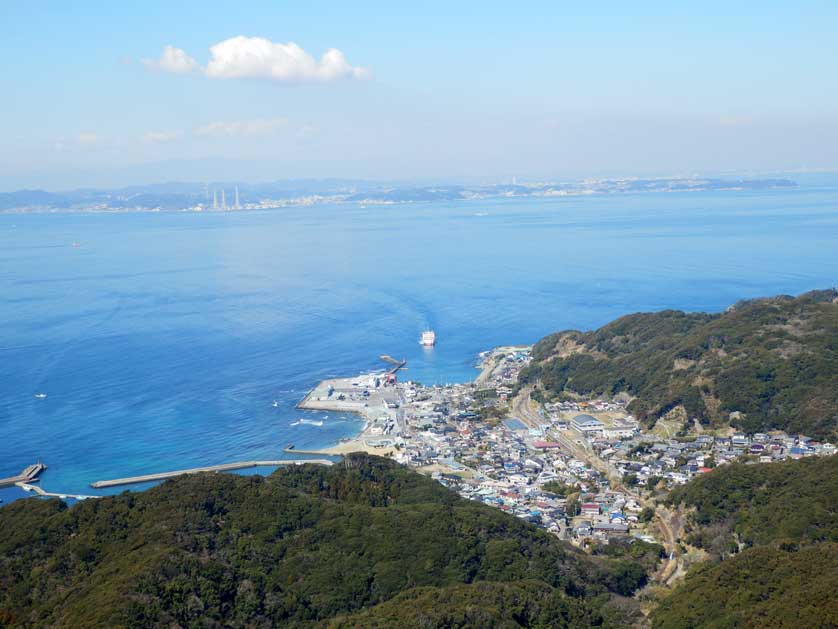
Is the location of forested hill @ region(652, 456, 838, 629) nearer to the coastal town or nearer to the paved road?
the paved road

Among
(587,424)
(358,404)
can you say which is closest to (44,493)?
(358,404)

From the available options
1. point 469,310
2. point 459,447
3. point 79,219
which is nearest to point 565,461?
point 459,447

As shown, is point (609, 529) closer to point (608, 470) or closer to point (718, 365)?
point (608, 470)

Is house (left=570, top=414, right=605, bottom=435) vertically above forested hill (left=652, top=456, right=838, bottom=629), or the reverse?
forested hill (left=652, top=456, right=838, bottom=629)

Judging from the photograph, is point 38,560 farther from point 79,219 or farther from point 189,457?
point 79,219

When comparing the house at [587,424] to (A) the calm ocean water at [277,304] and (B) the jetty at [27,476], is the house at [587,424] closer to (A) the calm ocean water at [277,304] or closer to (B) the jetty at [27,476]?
(A) the calm ocean water at [277,304]

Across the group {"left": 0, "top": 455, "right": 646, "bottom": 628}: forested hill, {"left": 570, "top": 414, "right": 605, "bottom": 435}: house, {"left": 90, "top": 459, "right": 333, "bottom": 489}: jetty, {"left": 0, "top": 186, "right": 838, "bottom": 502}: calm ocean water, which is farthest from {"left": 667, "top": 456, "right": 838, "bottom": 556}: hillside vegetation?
{"left": 0, "top": 186, "right": 838, "bottom": 502}: calm ocean water
